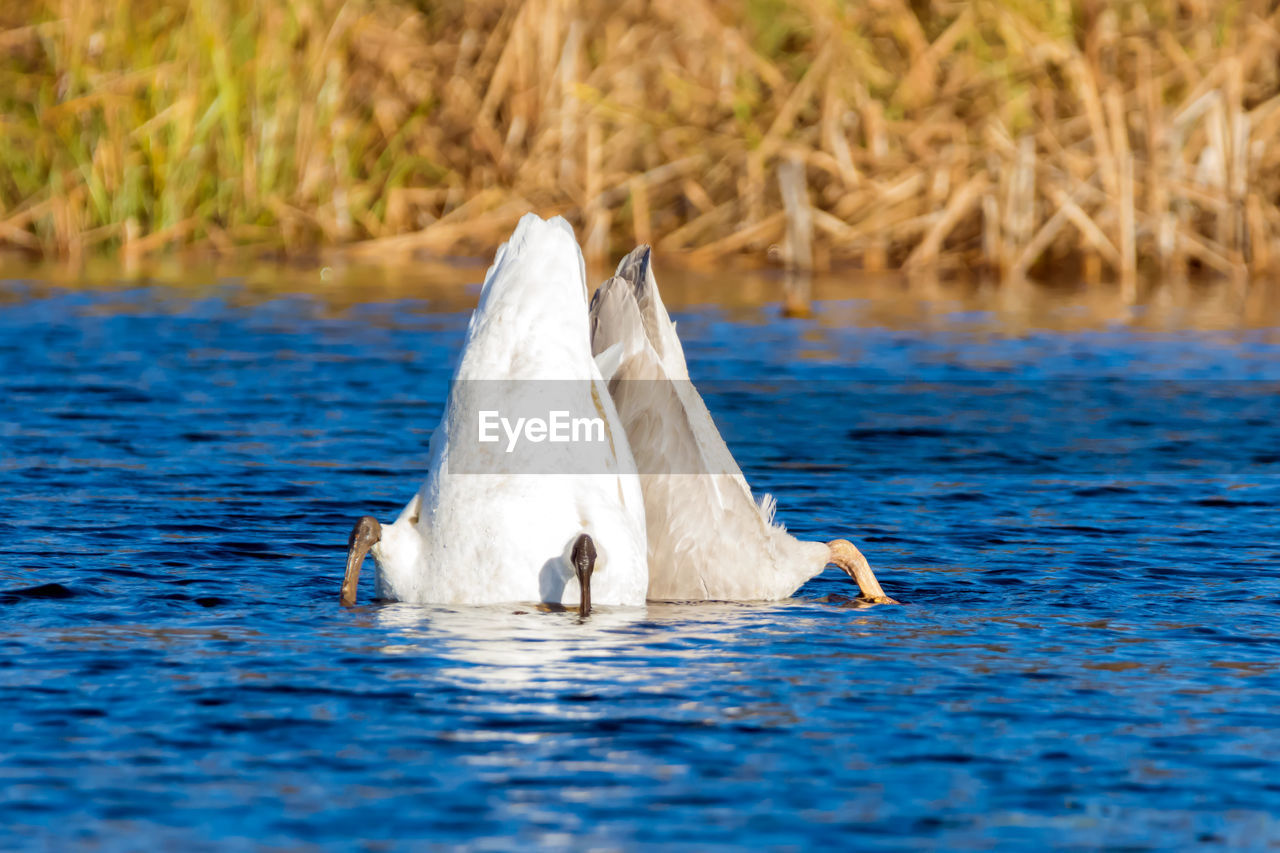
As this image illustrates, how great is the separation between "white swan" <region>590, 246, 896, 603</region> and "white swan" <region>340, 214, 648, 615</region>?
1.54 feet

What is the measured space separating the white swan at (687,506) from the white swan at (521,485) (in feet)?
1.54

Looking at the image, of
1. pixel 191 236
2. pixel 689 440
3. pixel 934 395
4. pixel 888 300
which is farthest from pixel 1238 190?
pixel 689 440

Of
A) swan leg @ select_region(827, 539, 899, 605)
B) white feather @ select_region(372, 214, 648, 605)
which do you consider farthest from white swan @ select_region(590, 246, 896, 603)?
white feather @ select_region(372, 214, 648, 605)

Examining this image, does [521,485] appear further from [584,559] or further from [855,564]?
[855,564]

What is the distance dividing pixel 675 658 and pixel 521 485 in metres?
0.74

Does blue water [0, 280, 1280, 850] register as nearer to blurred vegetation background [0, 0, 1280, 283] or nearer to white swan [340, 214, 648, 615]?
white swan [340, 214, 648, 615]

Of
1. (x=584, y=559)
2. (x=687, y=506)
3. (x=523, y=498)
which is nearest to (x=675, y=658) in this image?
(x=584, y=559)

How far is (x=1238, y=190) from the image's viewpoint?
17.0m

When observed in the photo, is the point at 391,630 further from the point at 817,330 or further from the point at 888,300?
the point at 888,300

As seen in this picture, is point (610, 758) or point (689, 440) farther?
point (689, 440)

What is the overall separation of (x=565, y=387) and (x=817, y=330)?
8.83 meters

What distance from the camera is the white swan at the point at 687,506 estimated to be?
21.9 feet

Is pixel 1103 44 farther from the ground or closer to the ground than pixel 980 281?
farther from the ground

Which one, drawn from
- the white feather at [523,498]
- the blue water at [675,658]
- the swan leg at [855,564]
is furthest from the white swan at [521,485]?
the swan leg at [855,564]
